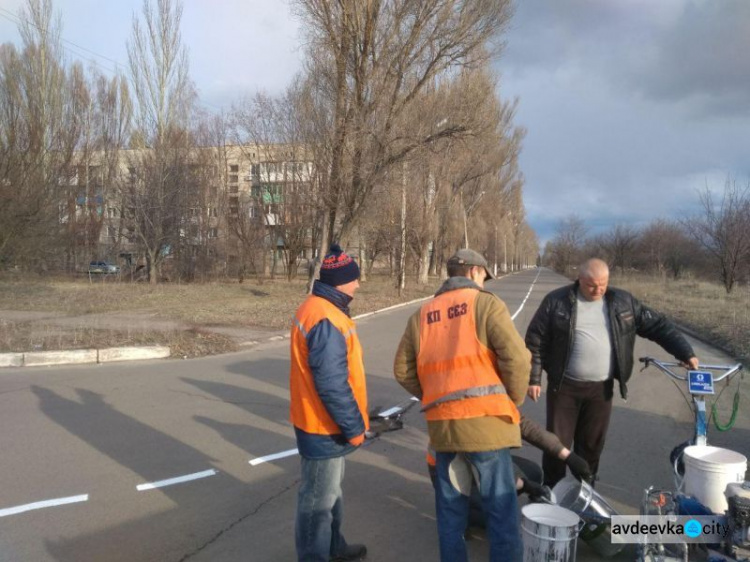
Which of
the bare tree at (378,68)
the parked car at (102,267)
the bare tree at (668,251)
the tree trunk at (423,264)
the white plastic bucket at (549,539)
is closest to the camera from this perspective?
the white plastic bucket at (549,539)

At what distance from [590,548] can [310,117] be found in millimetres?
21827

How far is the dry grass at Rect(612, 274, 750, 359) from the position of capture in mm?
13500

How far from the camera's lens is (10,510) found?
13.3ft

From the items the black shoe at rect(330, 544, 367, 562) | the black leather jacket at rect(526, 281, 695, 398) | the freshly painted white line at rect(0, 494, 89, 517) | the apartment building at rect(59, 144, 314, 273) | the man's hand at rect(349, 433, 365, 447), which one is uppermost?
the apartment building at rect(59, 144, 314, 273)

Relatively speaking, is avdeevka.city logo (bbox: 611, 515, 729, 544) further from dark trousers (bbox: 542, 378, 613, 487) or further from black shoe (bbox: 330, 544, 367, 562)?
black shoe (bbox: 330, 544, 367, 562)

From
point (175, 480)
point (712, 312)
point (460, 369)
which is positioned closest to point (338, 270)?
point (460, 369)

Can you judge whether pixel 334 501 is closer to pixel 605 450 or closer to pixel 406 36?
pixel 605 450

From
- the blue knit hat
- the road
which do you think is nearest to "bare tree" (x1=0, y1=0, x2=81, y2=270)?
the road

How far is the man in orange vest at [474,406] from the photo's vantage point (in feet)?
8.96

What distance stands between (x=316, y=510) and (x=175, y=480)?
82.7 inches

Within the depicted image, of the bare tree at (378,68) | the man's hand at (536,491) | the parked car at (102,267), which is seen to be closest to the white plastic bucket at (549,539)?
the man's hand at (536,491)

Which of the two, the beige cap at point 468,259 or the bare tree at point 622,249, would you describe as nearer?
the beige cap at point 468,259

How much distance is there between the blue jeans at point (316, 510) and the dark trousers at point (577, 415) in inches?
67.3

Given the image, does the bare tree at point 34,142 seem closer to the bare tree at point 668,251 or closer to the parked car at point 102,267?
the parked car at point 102,267
